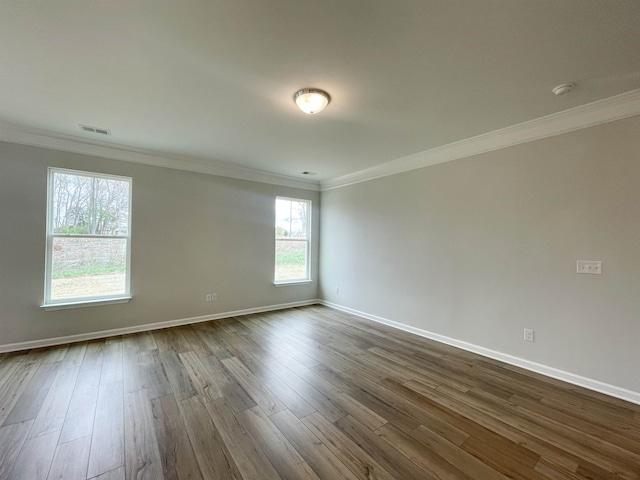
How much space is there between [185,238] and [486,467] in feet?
14.4

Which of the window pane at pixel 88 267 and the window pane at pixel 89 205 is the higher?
→ the window pane at pixel 89 205

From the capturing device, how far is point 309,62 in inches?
77.1

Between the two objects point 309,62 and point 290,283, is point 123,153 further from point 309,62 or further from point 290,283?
point 290,283

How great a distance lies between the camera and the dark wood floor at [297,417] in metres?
1.56

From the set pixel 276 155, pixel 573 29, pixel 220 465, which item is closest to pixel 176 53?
pixel 276 155

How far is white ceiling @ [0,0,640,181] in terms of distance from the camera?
5.06 feet

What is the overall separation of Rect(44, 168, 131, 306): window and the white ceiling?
0.78 meters

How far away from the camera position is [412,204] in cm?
404

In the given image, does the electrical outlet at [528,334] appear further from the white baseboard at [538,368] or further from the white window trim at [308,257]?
the white window trim at [308,257]

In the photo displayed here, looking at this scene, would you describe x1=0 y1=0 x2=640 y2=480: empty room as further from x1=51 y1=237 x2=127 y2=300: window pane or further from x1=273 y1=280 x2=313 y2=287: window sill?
x1=273 y1=280 x2=313 y2=287: window sill

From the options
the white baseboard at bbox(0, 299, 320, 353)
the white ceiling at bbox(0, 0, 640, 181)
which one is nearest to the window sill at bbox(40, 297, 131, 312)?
the white baseboard at bbox(0, 299, 320, 353)

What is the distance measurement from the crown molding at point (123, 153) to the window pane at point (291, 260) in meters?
1.25

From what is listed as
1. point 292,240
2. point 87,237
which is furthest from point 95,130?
point 292,240

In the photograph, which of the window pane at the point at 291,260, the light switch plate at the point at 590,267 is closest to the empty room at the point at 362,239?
the light switch plate at the point at 590,267
